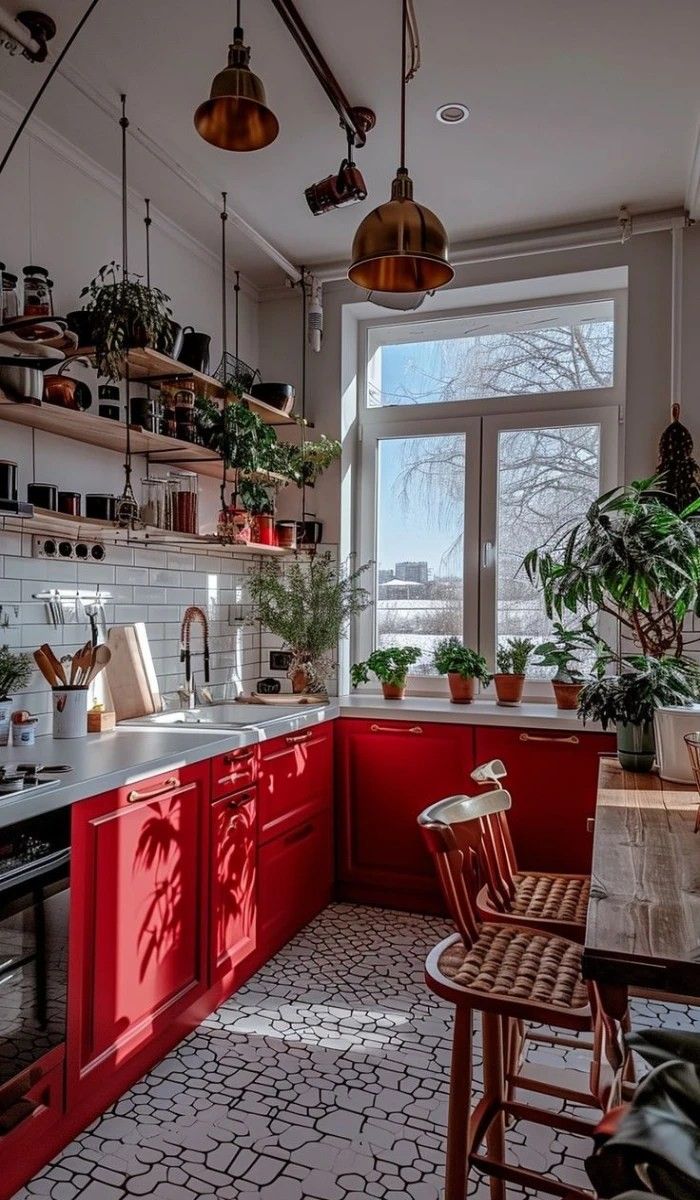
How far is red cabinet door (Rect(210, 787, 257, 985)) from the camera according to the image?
2.66 meters

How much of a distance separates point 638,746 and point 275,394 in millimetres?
2308

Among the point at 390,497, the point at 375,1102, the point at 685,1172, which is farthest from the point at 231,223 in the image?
the point at 685,1172

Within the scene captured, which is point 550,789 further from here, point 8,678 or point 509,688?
point 8,678

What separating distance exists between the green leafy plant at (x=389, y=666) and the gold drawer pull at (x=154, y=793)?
1653 mm

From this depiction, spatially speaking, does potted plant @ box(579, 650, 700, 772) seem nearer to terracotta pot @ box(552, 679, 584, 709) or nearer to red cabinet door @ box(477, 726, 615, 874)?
red cabinet door @ box(477, 726, 615, 874)

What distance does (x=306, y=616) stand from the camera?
12.7 ft

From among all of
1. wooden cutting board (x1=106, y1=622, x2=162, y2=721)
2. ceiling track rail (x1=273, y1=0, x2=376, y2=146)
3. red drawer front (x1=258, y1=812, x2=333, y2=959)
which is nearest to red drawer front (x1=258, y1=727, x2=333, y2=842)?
red drawer front (x1=258, y1=812, x2=333, y2=959)

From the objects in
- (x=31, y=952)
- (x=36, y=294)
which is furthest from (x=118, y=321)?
(x=31, y=952)

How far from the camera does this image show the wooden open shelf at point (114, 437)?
2.48 metres

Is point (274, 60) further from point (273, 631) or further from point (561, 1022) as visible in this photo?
point (561, 1022)

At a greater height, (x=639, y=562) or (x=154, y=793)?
(x=639, y=562)

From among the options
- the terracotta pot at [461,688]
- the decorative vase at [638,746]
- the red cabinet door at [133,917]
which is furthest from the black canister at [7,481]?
the terracotta pot at [461,688]

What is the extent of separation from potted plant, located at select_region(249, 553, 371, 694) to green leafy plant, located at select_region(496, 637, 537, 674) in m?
0.74

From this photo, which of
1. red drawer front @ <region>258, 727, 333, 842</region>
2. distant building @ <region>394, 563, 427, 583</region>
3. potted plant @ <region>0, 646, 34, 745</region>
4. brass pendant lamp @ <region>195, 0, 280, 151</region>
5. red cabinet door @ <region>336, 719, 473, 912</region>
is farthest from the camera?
distant building @ <region>394, 563, 427, 583</region>
